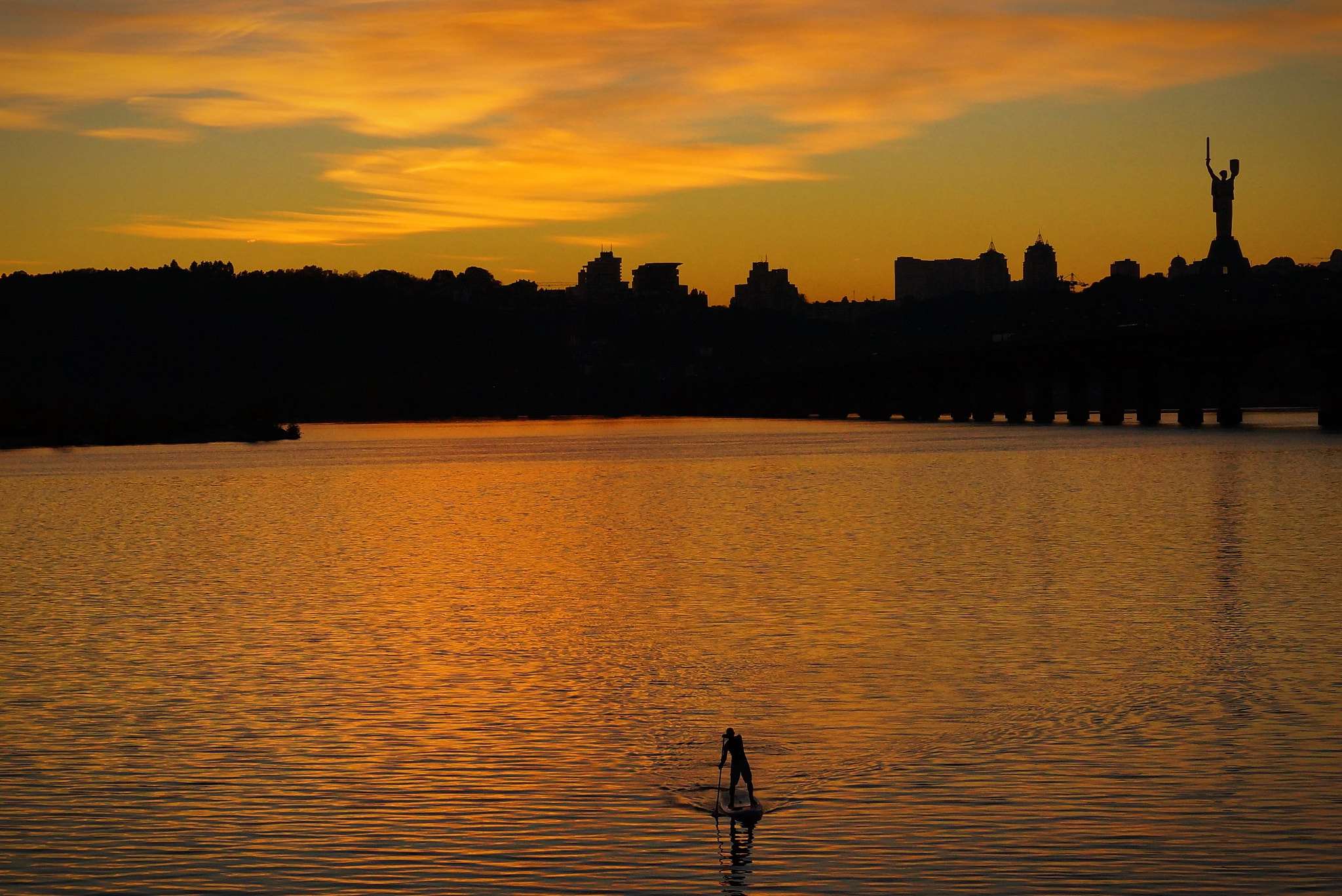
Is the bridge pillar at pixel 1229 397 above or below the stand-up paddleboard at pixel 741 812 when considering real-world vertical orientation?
above

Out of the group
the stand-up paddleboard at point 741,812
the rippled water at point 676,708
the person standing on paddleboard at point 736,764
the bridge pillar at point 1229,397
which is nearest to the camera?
the rippled water at point 676,708

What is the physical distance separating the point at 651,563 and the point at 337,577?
10419 millimetres

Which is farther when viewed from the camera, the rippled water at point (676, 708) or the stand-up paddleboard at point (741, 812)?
the stand-up paddleboard at point (741, 812)

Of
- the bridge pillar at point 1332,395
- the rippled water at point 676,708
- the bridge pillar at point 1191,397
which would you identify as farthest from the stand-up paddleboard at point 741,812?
the bridge pillar at point 1191,397

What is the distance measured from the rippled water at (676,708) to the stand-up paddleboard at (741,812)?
0.64 feet

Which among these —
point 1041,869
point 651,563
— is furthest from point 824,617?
point 1041,869

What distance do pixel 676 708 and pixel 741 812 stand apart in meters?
8.08

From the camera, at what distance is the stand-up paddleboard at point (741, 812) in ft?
66.7

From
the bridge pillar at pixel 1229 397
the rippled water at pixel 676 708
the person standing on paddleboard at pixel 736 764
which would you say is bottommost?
the rippled water at pixel 676 708

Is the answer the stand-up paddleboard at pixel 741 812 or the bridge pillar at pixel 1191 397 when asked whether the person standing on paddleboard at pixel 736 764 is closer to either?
the stand-up paddleboard at pixel 741 812

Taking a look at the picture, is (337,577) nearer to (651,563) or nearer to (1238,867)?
(651,563)

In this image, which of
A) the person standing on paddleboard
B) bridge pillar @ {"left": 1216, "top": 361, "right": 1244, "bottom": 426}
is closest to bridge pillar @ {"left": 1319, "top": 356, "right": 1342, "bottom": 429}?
bridge pillar @ {"left": 1216, "top": 361, "right": 1244, "bottom": 426}

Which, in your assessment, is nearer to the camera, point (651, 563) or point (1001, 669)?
point (1001, 669)

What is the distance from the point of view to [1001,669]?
31.6 m
